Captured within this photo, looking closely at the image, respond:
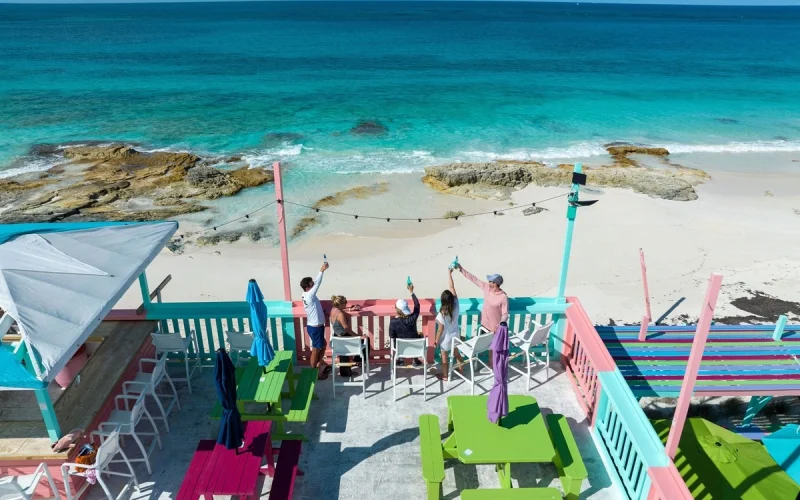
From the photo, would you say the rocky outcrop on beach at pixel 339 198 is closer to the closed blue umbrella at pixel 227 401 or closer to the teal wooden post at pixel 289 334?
the teal wooden post at pixel 289 334

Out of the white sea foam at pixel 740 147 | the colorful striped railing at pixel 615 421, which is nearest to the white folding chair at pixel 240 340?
the colorful striped railing at pixel 615 421

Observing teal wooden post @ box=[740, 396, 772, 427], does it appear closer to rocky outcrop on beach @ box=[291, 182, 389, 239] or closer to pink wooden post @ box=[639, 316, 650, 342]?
pink wooden post @ box=[639, 316, 650, 342]

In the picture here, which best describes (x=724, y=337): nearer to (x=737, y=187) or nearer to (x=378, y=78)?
(x=737, y=187)

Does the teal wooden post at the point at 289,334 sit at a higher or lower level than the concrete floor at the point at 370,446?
higher

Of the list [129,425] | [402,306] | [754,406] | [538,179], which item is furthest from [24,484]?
[538,179]

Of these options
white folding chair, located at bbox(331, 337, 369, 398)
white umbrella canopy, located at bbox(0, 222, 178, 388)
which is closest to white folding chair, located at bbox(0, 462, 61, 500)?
white umbrella canopy, located at bbox(0, 222, 178, 388)
